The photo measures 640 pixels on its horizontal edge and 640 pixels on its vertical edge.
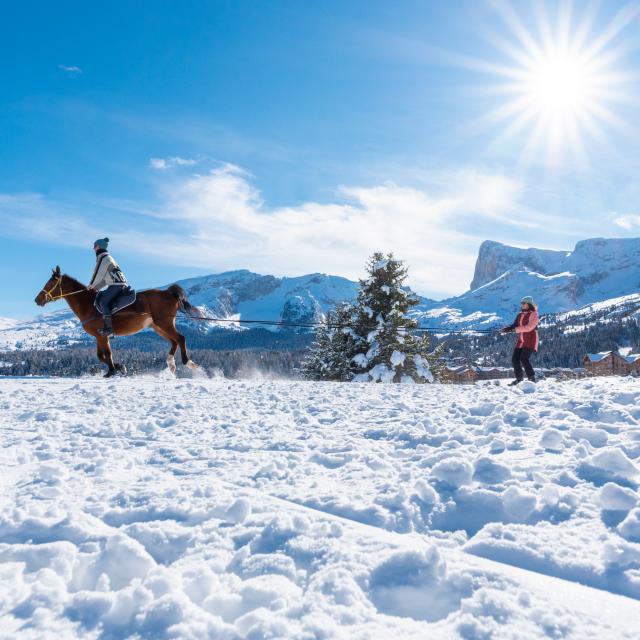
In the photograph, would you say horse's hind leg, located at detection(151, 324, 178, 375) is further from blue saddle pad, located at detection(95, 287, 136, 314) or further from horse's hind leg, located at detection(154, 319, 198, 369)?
blue saddle pad, located at detection(95, 287, 136, 314)

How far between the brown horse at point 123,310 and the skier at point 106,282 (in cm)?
21

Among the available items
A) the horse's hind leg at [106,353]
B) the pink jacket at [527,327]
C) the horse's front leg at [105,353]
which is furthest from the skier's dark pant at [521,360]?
the horse's front leg at [105,353]

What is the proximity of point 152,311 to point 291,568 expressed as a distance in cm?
1259

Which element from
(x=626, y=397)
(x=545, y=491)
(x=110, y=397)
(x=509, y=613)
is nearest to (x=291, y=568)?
(x=509, y=613)

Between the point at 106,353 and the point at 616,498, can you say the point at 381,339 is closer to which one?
the point at 106,353

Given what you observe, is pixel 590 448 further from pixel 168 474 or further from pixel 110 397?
pixel 110 397

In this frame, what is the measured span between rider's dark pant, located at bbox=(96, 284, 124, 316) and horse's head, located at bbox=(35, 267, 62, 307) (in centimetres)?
116

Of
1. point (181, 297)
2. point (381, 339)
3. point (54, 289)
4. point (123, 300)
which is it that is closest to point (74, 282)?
point (54, 289)

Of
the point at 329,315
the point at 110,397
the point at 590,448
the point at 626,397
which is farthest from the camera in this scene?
the point at 329,315

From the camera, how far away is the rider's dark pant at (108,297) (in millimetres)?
12977

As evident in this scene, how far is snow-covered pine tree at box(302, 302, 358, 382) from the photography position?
82.9 feet

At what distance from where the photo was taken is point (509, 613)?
6.66 feet

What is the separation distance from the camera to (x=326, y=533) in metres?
2.81

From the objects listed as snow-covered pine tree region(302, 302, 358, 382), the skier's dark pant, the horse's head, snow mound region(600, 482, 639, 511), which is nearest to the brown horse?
the horse's head
